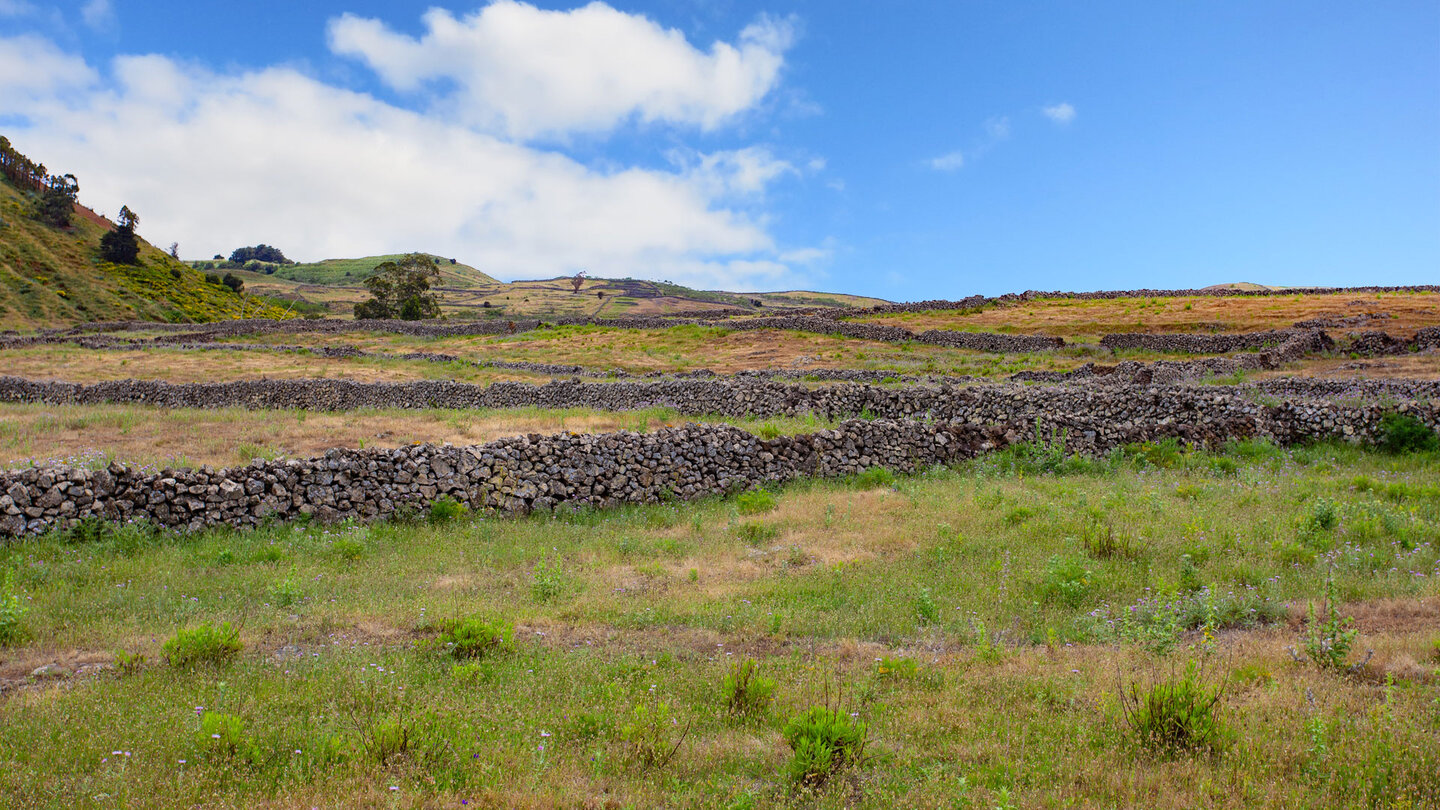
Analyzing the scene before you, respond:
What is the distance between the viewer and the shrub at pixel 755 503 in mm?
12047

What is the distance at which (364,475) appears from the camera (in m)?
11.1

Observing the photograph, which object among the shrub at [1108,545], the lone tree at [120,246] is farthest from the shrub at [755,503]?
the lone tree at [120,246]

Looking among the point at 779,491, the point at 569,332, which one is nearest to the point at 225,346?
the point at 569,332

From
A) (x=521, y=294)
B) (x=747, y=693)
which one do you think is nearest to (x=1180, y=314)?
(x=747, y=693)

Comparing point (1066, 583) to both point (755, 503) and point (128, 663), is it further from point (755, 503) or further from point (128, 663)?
point (128, 663)

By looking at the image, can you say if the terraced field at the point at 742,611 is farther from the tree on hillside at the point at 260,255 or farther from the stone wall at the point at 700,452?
the tree on hillside at the point at 260,255

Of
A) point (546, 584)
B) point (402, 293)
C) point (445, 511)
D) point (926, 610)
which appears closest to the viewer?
point (926, 610)

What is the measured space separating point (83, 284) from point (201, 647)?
91.2 meters

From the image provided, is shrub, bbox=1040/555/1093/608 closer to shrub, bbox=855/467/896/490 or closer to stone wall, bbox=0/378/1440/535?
shrub, bbox=855/467/896/490

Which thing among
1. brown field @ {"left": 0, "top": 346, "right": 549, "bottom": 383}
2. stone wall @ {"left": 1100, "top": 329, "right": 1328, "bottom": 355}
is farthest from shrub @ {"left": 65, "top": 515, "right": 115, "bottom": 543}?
stone wall @ {"left": 1100, "top": 329, "right": 1328, "bottom": 355}

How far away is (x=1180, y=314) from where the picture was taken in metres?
42.7

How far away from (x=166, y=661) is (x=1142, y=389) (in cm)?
1975

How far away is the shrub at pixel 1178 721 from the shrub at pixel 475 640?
4.72 meters

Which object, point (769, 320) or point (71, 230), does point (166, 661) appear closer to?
point (769, 320)
